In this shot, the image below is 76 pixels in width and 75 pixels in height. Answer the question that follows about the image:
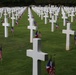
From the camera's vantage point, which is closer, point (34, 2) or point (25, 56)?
point (25, 56)

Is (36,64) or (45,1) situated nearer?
(36,64)

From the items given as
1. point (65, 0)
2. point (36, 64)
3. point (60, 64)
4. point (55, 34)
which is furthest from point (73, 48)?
point (65, 0)

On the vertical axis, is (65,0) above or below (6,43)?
above

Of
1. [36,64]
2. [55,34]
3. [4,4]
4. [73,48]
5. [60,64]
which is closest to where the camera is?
[36,64]

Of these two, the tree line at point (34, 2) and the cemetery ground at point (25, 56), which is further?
the tree line at point (34, 2)

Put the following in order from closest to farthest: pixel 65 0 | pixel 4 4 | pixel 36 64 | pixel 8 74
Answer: pixel 36 64 → pixel 8 74 → pixel 65 0 → pixel 4 4

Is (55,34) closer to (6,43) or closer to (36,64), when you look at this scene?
(6,43)

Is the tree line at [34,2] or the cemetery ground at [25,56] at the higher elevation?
the tree line at [34,2]

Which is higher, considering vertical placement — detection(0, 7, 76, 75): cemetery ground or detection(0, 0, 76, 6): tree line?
detection(0, 0, 76, 6): tree line

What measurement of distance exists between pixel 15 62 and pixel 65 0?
155ft

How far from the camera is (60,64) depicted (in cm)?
904

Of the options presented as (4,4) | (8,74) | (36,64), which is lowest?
(8,74)

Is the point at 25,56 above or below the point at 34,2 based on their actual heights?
below

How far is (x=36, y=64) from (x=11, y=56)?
12.1ft
